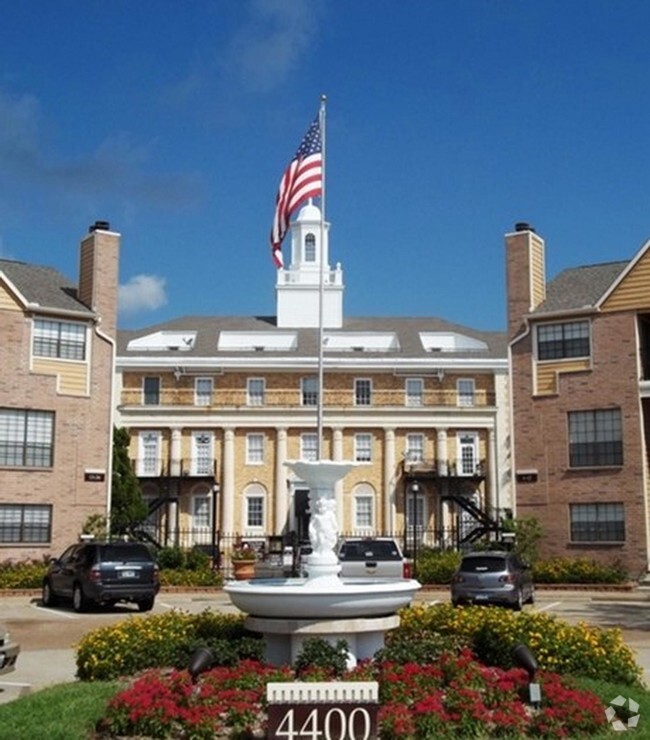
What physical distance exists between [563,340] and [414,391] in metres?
20.5

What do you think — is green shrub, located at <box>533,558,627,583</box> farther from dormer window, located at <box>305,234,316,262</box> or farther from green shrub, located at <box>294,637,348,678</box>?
dormer window, located at <box>305,234,316,262</box>

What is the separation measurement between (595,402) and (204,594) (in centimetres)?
1451

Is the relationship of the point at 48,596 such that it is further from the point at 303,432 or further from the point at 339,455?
the point at 303,432

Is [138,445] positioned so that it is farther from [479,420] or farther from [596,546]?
[596,546]

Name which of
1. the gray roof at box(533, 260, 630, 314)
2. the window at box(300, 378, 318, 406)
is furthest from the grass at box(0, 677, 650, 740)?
the window at box(300, 378, 318, 406)

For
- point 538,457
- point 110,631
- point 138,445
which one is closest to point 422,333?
point 138,445

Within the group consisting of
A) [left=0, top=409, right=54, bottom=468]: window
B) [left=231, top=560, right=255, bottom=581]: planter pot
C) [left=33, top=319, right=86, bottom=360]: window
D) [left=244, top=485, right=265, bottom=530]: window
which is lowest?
[left=231, top=560, right=255, bottom=581]: planter pot

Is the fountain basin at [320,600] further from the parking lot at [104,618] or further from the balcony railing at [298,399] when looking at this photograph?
the balcony railing at [298,399]

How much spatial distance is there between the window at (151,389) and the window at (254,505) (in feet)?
23.3

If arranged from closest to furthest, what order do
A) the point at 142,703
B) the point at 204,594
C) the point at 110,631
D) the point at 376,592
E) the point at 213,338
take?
1. the point at 142,703
2. the point at 376,592
3. the point at 110,631
4. the point at 204,594
5. the point at 213,338

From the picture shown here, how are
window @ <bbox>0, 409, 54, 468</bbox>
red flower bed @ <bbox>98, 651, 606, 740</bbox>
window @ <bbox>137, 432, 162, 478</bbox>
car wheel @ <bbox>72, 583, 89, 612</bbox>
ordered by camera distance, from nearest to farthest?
1. red flower bed @ <bbox>98, 651, 606, 740</bbox>
2. car wheel @ <bbox>72, 583, 89, 612</bbox>
3. window @ <bbox>0, 409, 54, 468</bbox>
4. window @ <bbox>137, 432, 162, 478</bbox>

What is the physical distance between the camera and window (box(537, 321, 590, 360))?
116 ft

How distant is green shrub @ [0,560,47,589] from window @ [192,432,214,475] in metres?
21.8

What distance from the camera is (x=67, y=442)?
35.4m
